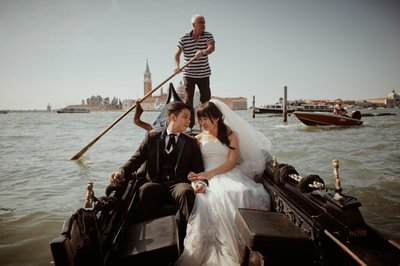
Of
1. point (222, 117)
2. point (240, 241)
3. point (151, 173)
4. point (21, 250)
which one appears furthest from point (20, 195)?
point (240, 241)

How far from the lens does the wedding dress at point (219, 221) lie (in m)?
1.66

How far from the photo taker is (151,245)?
1.40m

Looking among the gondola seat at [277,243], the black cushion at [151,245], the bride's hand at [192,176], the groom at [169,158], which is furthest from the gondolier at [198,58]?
the gondola seat at [277,243]

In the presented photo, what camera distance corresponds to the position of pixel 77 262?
1.19 metres

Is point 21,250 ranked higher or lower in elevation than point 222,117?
lower

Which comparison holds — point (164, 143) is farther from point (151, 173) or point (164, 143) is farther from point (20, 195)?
point (20, 195)

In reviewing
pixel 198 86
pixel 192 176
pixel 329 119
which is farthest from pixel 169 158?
pixel 329 119

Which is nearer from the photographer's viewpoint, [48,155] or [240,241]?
[240,241]

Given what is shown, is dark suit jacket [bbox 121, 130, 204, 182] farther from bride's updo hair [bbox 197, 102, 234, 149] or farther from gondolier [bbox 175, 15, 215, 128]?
gondolier [bbox 175, 15, 215, 128]

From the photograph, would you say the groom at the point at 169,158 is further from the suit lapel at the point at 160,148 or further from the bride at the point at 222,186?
the bride at the point at 222,186

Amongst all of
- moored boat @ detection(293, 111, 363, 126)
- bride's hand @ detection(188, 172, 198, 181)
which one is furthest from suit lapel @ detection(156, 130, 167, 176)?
moored boat @ detection(293, 111, 363, 126)

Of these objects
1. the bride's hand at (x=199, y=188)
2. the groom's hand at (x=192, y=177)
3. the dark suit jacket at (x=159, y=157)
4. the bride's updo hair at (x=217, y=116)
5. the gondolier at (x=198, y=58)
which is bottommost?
the bride's hand at (x=199, y=188)

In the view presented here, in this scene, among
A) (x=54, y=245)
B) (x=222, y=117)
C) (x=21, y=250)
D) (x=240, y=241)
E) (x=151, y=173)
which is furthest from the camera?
(x=21, y=250)

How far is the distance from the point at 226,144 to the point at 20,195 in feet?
13.0
